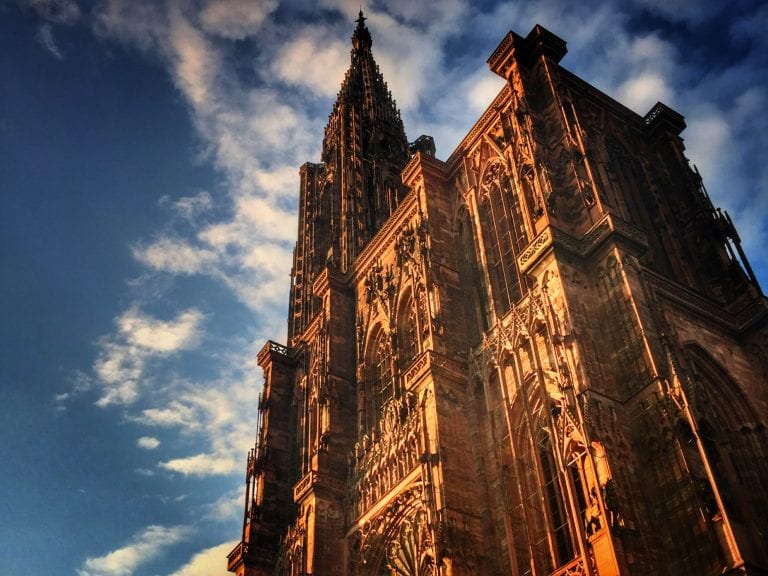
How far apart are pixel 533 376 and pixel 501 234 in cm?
699

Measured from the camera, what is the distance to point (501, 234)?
2808cm

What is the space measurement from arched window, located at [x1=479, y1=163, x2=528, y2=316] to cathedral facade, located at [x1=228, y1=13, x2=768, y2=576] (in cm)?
8

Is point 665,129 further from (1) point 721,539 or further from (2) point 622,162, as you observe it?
(1) point 721,539

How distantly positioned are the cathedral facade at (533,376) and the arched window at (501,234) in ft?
0.26

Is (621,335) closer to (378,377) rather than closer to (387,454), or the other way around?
(387,454)

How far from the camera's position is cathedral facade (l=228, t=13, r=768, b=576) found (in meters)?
18.0

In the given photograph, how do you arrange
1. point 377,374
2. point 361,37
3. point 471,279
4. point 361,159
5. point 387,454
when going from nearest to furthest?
1. point 387,454
2. point 471,279
3. point 377,374
4. point 361,159
5. point 361,37

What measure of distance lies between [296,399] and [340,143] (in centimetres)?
1689

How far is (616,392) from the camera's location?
64.8ft

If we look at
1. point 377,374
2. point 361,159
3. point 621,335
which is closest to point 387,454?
point 377,374

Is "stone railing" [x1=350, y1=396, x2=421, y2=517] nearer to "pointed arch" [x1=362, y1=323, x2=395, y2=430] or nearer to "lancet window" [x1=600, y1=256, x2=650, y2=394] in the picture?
"pointed arch" [x1=362, y1=323, x2=395, y2=430]

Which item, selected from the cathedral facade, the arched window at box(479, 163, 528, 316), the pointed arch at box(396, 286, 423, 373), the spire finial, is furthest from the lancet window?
the spire finial

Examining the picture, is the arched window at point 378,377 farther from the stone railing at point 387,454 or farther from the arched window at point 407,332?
the stone railing at point 387,454

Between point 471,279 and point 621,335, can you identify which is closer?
point 621,335
